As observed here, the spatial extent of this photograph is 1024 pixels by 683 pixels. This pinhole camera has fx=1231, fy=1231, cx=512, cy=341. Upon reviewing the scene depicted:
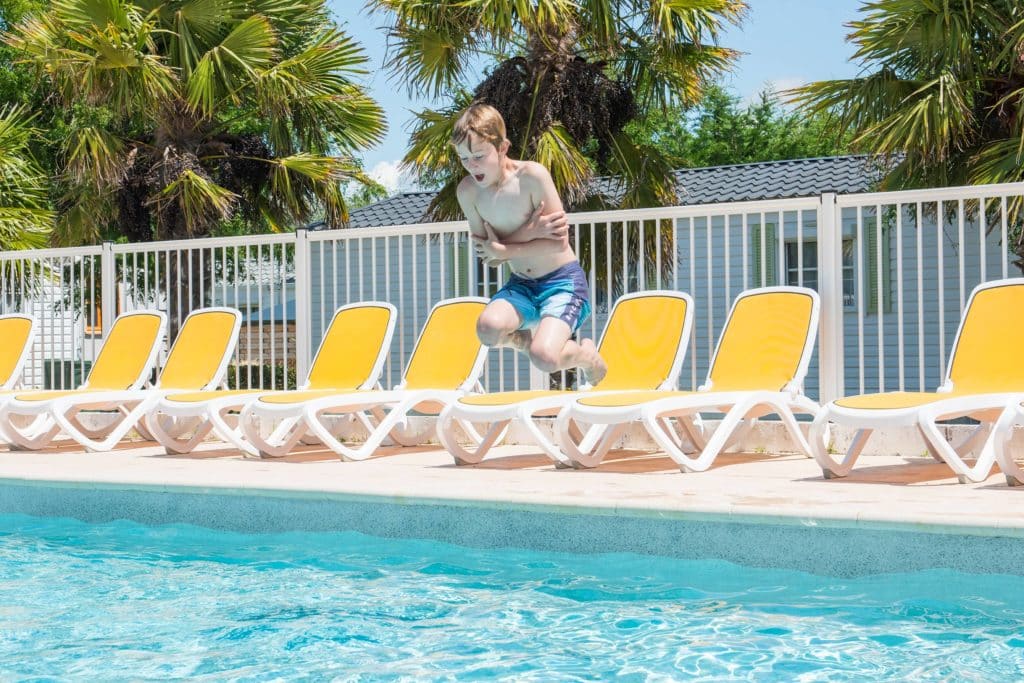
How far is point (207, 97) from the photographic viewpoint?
48.9ft

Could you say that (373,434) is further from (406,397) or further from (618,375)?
(618,375)

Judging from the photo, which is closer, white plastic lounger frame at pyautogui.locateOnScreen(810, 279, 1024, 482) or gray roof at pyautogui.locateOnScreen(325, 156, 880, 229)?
white plastic lounger frame at pyautogui.locateOnScreen(810, 279, 1024, 482)

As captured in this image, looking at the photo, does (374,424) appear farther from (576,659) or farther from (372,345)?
(576,659)

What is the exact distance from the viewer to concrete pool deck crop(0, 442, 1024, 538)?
4.66m

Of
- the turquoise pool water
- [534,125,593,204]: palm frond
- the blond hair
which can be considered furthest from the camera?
[534,125,593,204]: palm frond

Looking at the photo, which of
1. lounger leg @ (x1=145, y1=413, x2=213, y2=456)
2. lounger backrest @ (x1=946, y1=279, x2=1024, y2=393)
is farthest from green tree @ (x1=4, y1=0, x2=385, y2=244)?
lounger backrest @ (x1=946, y1=279, x2=1024, y2=393)

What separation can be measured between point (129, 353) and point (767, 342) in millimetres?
4883

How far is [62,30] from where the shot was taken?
14.4 meters

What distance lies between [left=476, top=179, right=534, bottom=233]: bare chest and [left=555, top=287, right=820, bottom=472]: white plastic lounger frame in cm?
103

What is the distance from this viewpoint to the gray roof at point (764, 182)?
20078mm

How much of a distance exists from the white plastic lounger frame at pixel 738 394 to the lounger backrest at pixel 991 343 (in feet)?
2.71

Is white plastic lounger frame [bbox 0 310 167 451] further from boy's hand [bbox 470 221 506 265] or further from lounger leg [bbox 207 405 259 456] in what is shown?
boy's hand [bbox 470 221 506 265]

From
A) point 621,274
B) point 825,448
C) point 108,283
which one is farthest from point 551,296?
point 108,283

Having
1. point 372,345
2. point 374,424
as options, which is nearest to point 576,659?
point 372,345
